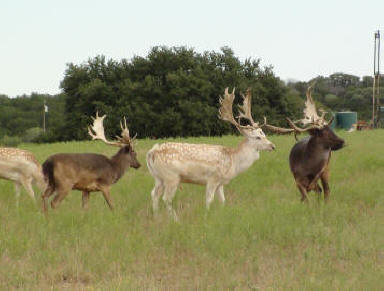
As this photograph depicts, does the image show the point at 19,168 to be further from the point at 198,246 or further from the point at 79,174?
the point at 198,246

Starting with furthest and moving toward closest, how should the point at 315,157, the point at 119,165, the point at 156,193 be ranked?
the point at 119,165 → the point at 315,157 → the point at 156,193

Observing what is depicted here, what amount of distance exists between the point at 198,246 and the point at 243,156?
3071 millimetres

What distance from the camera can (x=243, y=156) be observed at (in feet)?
30.1

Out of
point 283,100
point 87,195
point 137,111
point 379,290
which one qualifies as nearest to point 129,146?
point 87,195

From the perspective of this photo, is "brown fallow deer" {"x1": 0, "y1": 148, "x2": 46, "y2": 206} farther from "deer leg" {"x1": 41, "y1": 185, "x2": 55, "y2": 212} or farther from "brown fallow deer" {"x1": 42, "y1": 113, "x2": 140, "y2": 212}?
"brown fallow deer" {"x1": 42, "y1": 113, "x2": 140, "y2": 212}

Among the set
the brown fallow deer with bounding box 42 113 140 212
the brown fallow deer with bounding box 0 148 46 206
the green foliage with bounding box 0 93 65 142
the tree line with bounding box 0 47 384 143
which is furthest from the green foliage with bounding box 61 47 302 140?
the green foliage with bounding box 0 93 65 142

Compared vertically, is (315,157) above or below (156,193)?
above

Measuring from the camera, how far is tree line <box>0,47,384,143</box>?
34594mm

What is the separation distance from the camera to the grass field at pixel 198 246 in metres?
5.28

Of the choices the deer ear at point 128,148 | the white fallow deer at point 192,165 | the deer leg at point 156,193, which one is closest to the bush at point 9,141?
the deer ear at point 128,148

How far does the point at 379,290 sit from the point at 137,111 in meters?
30.2

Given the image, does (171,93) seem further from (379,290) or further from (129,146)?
(379,290)

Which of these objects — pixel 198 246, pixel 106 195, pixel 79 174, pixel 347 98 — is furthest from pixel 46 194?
pixel 347 98

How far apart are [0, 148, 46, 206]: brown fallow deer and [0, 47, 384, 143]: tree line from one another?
2356 cm
